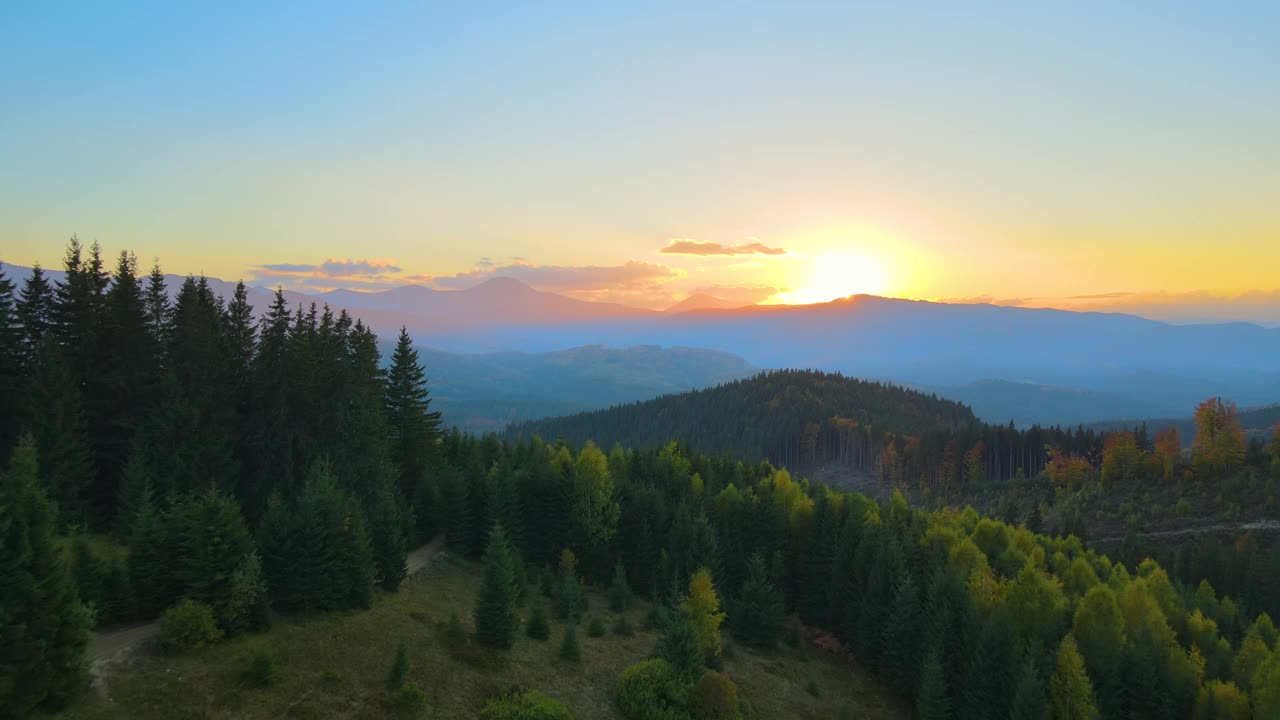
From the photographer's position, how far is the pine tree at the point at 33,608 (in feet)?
70.5

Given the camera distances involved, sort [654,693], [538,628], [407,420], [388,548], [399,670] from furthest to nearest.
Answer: [407,420]
[388,548]
[538,628]
[654,693]
[399,670]

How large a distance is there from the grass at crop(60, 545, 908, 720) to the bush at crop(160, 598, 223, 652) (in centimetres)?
53

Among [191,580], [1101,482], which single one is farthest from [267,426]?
[1101,482]

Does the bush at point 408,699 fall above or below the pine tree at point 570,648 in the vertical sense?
above

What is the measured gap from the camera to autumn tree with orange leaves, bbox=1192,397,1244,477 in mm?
109875

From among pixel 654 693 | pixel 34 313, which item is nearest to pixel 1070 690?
pixel 654 693

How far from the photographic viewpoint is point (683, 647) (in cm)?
4116

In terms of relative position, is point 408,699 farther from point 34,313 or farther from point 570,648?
point 34,313

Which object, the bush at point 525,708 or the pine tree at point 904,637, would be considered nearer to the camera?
the bush at point 525,708

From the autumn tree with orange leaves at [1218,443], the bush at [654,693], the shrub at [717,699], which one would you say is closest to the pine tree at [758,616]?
the shrub at [717,699]

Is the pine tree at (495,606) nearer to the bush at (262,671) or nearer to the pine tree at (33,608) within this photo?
the bush at (262,671)

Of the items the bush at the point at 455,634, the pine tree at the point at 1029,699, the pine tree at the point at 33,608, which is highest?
the pine tree at the point at 33,608

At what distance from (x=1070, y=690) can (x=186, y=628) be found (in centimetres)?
5142

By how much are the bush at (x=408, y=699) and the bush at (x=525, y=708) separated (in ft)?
11.2
